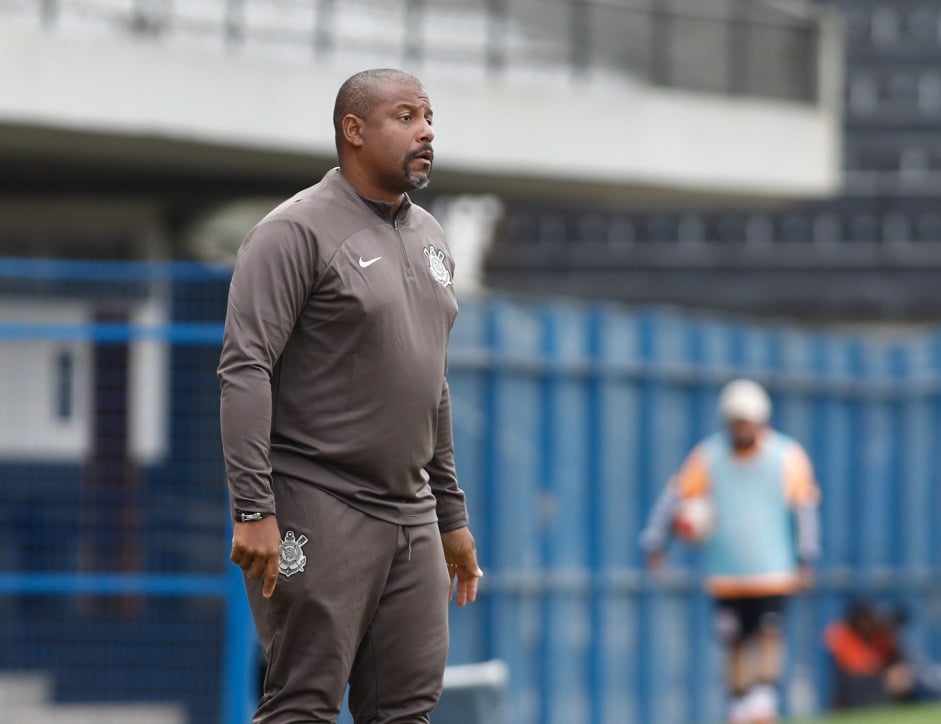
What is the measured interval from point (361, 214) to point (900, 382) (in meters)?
9.97

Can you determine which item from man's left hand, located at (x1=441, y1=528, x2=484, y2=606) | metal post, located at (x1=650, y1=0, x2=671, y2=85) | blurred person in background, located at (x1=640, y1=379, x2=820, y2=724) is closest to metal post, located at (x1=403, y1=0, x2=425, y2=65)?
metal post, located at (x1=650, y1=0, x2=671, y2=85)

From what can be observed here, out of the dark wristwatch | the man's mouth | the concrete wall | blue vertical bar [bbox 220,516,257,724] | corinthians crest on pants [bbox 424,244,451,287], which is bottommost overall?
blue vertical bar [bbox 220,516,257,724]

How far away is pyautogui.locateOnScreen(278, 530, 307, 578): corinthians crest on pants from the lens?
4.44 meters

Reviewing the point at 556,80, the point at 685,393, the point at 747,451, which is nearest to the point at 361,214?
the point at 747,451

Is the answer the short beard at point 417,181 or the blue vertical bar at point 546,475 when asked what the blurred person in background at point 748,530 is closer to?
the blue vertical bar at point 546,475

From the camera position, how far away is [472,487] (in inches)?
400

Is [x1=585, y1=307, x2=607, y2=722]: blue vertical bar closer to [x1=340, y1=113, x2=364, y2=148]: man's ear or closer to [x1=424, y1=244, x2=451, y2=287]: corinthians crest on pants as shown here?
[x1=424, y1=244, x2=451, y2=287]: corinthians crest on pants

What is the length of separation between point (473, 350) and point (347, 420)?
560 cm

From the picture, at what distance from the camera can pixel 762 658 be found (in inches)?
416

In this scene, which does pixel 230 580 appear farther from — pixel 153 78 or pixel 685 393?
pixel 153 78

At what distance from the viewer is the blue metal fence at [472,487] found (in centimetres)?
930

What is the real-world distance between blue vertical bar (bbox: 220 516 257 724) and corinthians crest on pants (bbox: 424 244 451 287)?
14.2 feet

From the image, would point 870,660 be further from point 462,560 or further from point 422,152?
point 422,152

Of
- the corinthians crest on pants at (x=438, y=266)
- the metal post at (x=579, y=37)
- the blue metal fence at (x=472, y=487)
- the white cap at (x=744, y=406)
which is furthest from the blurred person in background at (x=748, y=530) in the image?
the corinthians crest on pants at (x=438, y=266)
